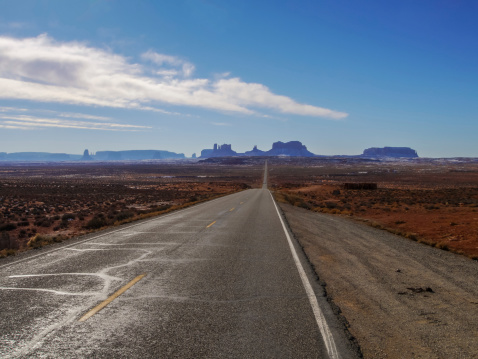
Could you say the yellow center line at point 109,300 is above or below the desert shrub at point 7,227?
above

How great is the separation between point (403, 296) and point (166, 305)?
4.35 metres

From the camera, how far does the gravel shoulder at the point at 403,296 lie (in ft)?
15.2

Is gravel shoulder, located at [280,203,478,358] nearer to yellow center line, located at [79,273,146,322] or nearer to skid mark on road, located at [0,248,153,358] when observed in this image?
yellow center line, located at [79,273,146,322]

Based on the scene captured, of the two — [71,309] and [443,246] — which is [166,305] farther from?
[443,246]

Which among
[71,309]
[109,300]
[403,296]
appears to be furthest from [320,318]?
[71,309]

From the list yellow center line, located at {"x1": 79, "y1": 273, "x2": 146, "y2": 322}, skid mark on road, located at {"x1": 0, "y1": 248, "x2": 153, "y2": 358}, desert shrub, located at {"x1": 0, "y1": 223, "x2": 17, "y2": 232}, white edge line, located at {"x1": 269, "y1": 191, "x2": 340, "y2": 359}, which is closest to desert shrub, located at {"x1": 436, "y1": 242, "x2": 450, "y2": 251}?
white edge line, located at {"x1": 269, "y1": 191, "x2": 340, "y2": 359}

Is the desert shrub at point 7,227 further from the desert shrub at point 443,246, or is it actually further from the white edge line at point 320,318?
the desert shrub at point 443,246

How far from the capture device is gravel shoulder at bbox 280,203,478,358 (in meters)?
4.64

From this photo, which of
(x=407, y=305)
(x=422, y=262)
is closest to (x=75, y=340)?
(x=407, y=305)

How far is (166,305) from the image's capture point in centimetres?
583

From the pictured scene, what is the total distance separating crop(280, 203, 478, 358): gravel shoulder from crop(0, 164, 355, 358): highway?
49 cm

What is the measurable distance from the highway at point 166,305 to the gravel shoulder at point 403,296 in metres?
0.49

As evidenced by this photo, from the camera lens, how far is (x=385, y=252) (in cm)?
1091

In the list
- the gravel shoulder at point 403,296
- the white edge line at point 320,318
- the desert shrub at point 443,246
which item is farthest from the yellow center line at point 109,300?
the desert shrub at point 443,246
